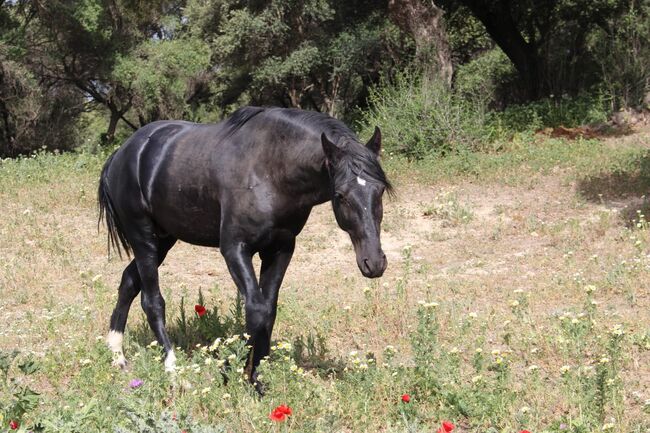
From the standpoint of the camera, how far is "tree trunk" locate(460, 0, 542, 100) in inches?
828

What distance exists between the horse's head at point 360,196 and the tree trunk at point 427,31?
12909 millimetres

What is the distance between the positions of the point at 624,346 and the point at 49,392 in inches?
163

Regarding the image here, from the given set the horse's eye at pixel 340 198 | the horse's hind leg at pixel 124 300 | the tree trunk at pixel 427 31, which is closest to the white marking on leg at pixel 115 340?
the horse's hind leg at pixel 124 300

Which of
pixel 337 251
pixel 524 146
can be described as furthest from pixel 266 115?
pixel 524 146

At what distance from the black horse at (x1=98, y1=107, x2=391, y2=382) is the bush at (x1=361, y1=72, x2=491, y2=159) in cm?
954

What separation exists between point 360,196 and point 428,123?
1114 cm

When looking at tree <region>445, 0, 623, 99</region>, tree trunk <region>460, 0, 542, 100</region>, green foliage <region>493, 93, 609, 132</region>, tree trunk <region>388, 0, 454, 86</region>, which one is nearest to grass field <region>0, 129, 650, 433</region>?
green foliage <region>493, 93, 609, 132</region>

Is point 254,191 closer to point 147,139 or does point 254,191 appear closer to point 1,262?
point 147,139

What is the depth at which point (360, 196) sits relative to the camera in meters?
4.25

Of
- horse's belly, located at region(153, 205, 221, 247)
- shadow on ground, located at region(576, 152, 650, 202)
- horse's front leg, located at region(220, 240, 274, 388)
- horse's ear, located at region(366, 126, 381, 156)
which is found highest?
horse's ear, located at region(366, 126, 381, 156)

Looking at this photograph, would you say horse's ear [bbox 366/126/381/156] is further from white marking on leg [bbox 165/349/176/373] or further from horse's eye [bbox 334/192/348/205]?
white marking on leg [bbox 165/349/176/373]

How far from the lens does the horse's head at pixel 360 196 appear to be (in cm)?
420

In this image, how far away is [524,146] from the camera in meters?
15.2

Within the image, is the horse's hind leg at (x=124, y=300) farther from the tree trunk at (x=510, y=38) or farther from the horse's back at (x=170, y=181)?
the tree trunk at (x=510, y=38)
